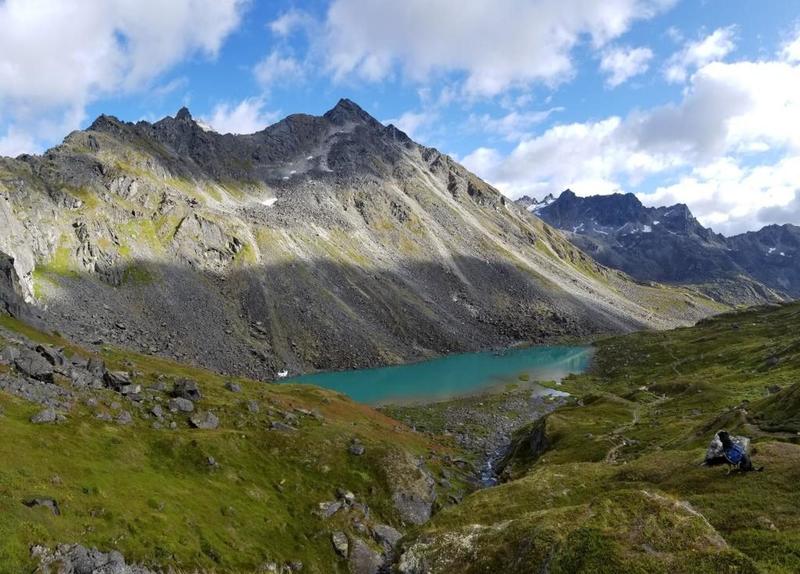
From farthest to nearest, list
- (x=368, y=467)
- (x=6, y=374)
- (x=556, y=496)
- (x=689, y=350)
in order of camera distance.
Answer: (x=689, y=350)
(x=368, y=467)
(x=6, y=374)
(x=556, y=496)

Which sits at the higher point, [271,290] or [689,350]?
[271,290]

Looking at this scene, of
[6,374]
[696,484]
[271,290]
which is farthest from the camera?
[271,290]

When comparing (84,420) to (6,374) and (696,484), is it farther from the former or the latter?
(696,484)

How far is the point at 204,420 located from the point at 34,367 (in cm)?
1493

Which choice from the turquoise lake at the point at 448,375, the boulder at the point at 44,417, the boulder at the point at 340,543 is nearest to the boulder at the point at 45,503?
the boulder at the point at 44,417

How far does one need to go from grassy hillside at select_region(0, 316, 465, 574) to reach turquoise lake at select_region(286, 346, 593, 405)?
6682 cm

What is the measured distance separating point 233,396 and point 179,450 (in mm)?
19860

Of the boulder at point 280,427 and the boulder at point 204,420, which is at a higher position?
the boulder at point 204,420

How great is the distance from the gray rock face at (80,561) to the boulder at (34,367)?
80.6ft

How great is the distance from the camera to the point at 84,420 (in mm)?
41094

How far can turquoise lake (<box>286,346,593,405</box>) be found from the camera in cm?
13125

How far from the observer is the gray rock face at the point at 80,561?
24.7m

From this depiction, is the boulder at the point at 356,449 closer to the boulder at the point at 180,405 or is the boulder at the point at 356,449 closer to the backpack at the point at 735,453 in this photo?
the boulder at the point at 180,405

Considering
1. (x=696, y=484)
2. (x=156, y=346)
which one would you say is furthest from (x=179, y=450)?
(x=156, y=346)
